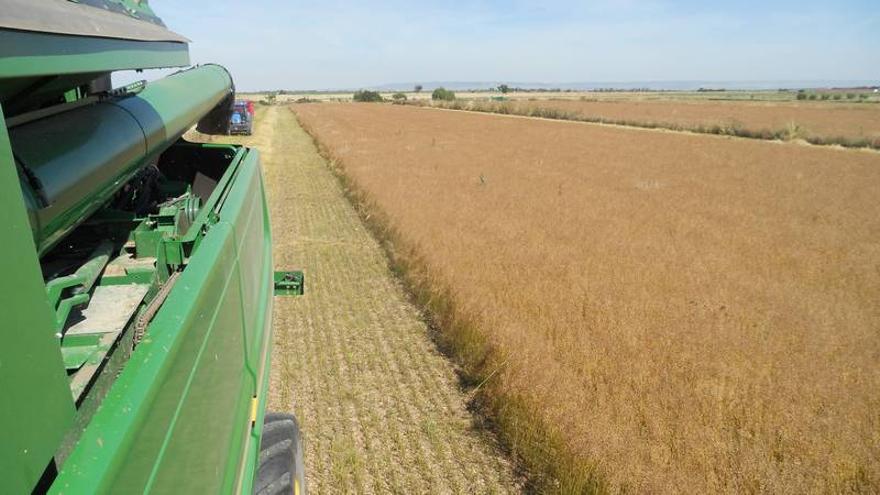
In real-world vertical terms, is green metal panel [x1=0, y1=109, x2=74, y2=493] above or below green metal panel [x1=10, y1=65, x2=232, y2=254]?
below

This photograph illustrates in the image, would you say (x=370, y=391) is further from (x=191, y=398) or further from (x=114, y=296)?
(x=191, y=398)

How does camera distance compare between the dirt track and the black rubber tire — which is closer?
the black rubber tire

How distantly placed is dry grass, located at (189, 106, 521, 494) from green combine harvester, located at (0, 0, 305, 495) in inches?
43.7

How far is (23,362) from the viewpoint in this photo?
76cm

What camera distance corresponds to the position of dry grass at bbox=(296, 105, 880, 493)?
11.6 ft

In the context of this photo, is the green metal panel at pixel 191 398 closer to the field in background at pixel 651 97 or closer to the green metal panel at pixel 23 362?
the green metal panel at pixel 23 362

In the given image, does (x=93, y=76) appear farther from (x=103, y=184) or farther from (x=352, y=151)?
(x=352, y=151)

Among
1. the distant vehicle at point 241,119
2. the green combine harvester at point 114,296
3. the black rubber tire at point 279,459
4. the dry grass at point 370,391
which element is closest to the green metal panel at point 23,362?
the green combine harvester at point 114,296

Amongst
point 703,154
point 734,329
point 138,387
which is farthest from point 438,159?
point 138,387

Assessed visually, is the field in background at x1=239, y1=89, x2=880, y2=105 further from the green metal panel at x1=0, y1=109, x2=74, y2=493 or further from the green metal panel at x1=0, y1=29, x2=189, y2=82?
the green metal panel at x1=0, y1=109, x2=74, y2=493

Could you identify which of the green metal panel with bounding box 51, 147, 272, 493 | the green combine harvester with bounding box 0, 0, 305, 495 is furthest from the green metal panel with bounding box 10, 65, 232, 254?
the green metal panel with bounding box 51, 147, 272, 493

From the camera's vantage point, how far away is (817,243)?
8.53m

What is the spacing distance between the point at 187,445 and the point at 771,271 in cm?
766

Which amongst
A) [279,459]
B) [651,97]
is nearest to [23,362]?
[279,459]
